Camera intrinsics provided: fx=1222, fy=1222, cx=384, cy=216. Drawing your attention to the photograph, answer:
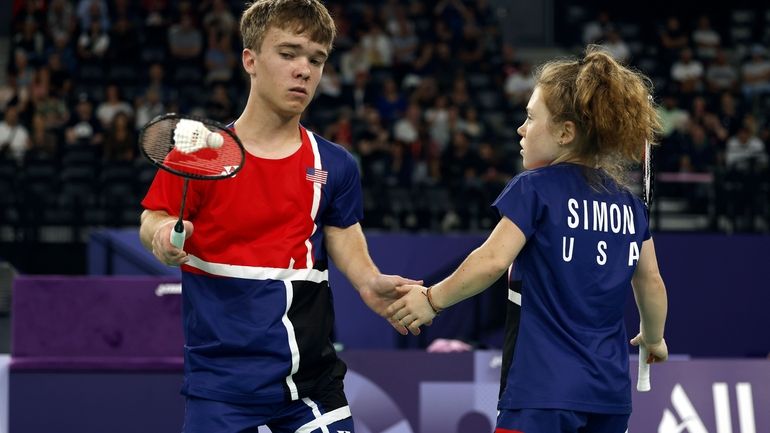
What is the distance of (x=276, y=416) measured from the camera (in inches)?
136

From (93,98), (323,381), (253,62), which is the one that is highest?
(93,98)

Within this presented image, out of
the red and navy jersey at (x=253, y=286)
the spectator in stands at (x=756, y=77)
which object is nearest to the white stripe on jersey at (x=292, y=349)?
the red and navy jersey at (x=253, y=286)

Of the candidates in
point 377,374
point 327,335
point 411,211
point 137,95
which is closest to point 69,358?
point 377,374

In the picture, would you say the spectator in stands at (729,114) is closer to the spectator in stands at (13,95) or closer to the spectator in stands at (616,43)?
the spectator in stands at (616,43)

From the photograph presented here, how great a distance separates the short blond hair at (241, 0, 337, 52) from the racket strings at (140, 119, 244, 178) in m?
0.43

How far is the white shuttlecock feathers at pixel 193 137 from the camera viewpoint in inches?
129

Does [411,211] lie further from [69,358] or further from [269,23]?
[269,23]

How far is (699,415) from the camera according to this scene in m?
5.63

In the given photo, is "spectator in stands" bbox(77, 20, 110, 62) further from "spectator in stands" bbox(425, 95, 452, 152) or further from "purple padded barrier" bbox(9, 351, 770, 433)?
"purple padded barrier" bbox(9, 351, 770, 433)

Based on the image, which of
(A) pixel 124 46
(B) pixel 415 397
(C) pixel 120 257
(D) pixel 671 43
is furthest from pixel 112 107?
(B) pixel 415 397

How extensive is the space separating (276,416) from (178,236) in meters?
0.62

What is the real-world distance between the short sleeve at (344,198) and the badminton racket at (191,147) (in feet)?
1.33

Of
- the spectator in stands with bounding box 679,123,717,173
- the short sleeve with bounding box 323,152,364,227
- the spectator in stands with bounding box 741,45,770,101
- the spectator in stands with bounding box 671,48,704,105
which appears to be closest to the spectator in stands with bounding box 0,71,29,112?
the spectator in stands with bounding box 679,123,717,173

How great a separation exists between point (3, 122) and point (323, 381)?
1096 centimetres
